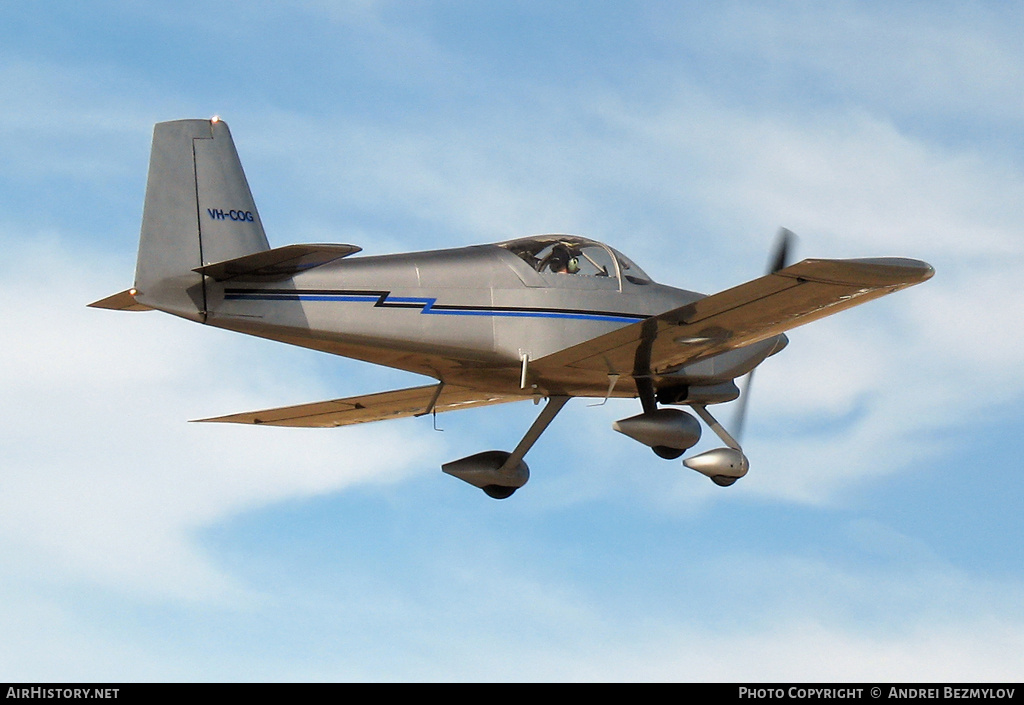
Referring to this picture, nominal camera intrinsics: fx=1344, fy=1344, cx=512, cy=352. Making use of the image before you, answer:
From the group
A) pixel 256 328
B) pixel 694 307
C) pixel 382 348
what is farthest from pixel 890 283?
pixel 256 328

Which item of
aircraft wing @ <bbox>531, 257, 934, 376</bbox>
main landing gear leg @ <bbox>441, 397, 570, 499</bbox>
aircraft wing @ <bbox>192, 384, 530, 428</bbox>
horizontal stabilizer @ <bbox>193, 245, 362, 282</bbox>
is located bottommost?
main landing gear leg @ <bbox>441, 397, 570, 499</bbox>

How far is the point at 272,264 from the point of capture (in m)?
13.3

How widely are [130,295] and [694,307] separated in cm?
580

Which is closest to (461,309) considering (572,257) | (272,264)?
(572,257)

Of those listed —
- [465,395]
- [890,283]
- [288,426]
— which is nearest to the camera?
[890,283]

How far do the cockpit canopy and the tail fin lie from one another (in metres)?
2.96

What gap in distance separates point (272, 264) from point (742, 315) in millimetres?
4905

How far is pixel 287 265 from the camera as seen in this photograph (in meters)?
13.4

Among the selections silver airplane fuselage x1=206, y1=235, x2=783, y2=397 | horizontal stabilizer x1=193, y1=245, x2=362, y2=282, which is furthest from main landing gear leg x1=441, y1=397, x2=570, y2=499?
horizontal stabilizer x1=193, y1=245, x2=362, y2=282

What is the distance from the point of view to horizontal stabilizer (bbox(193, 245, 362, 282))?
13023 mm

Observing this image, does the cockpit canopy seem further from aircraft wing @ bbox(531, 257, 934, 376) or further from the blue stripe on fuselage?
aircraft wing @ bbox(531, 257, 934, 376)

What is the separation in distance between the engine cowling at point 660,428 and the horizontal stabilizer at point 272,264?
394cm

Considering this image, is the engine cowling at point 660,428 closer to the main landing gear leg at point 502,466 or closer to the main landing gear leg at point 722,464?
the main landing gear leg at point 722,464

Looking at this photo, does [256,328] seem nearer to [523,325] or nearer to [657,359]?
[523,325]
